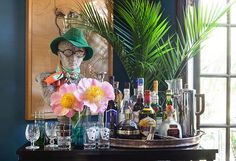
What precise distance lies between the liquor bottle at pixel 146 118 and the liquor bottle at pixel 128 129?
29mm

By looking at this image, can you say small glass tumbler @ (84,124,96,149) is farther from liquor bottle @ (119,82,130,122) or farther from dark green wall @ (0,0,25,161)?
dark green wall @ (0,0,25,161)

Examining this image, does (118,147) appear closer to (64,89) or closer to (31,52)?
(64,89)

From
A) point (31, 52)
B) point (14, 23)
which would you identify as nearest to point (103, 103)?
point (31, 52)

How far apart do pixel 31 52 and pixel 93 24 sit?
479mm

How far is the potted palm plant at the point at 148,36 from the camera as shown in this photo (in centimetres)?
186

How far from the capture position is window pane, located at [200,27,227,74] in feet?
7.59

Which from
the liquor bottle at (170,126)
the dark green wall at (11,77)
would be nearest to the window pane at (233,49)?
the liquor bottle at (170,126)

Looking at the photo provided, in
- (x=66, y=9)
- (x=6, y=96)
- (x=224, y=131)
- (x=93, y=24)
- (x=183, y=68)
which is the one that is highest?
(x=66, y=9)

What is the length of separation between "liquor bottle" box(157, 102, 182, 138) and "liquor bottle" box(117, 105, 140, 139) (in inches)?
5.4

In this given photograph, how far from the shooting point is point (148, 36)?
1.86 meters

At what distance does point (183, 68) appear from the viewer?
209cm

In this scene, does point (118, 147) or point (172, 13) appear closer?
point (118, 147)

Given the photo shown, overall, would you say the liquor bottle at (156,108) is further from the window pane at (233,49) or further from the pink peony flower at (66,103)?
the window pane at (233,49)

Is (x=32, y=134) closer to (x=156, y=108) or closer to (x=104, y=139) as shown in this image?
(x=104, y=139)
